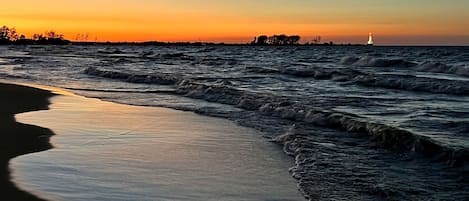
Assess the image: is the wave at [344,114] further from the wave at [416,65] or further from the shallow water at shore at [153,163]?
the wave at [416,65]

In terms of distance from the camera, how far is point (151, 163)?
22.7 ft

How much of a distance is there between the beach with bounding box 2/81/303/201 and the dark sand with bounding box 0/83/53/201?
96 millimetres

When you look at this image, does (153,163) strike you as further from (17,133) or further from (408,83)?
(408,83)

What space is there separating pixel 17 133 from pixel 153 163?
310cm

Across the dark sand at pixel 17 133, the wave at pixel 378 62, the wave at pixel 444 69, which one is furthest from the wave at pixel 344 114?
the wave at pixel 378 62

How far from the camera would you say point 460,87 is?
18.2 metres

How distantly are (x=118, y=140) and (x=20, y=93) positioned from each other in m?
8.68

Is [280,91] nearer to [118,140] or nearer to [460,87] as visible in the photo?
[460,87]

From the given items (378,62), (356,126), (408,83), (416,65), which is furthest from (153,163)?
(378,62)

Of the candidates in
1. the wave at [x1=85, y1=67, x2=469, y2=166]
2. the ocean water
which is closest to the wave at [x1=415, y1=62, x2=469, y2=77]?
the wave at [x1=85, y1=67, x2=469, y2=166]

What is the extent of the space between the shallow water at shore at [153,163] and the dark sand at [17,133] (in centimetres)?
15

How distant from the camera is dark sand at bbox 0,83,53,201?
5497 mm

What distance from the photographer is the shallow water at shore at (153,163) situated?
5598 mm

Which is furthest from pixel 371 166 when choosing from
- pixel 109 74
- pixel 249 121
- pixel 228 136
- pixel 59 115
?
pixel 109 74
